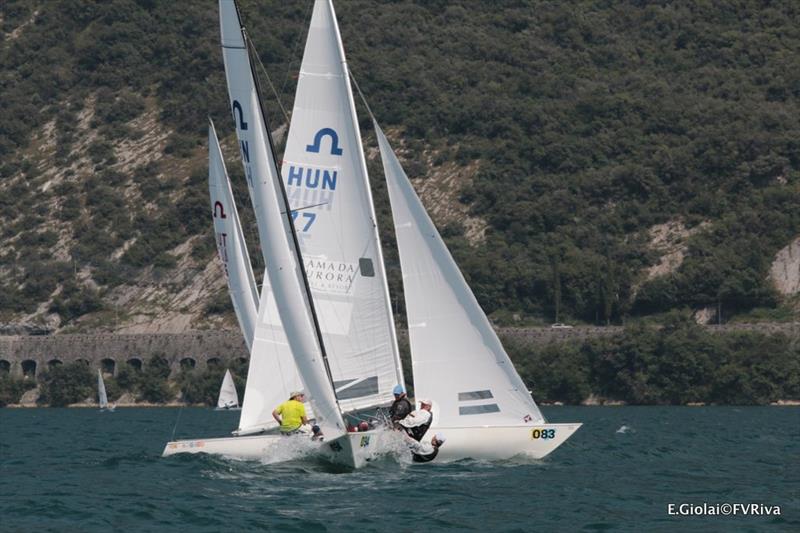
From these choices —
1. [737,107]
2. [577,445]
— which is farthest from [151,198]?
[577,445]

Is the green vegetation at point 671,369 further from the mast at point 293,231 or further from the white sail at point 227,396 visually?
the mast at point 293,231

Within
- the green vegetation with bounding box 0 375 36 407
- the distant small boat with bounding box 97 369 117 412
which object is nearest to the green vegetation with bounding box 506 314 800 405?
the distant small boat with bounding box 97 369 117 412

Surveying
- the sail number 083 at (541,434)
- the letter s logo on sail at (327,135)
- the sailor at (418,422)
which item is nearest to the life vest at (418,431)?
the sailor at (418,422)

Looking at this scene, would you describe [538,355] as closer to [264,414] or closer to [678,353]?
[678,353]

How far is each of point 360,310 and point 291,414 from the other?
2.85m

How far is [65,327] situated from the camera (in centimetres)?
9800

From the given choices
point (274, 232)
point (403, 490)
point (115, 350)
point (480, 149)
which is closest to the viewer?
point (403, 490)

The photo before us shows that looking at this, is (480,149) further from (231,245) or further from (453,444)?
(453,444)

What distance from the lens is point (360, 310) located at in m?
30.9

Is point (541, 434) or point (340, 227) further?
point (340, 227)

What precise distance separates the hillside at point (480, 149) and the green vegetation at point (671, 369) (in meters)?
7.30

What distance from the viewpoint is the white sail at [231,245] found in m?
40.0

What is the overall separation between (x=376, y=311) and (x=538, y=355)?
160 feet

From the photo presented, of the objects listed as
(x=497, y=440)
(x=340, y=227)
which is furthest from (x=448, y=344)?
(x=340, y=227)
